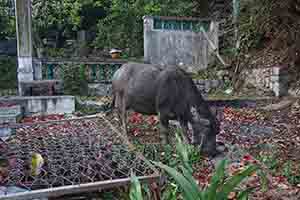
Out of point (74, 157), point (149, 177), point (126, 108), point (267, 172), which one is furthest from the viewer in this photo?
point (126, 108)

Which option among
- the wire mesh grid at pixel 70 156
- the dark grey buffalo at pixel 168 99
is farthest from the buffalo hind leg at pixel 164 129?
the wire mesh grid at pixel 70 156

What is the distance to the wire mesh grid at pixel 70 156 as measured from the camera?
9.23 ft

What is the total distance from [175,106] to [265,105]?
4456 millimetres

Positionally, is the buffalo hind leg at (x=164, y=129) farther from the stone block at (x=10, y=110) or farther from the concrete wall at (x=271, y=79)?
the concrete wall at (x=271, y=79)

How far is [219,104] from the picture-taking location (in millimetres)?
8484

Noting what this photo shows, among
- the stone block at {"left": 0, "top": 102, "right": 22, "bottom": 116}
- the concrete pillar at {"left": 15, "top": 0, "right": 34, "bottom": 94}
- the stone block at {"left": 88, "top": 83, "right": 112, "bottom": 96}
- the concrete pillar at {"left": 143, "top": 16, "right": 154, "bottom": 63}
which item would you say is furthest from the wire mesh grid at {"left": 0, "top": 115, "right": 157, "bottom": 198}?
the concrete pillar at {"left": 143, "top": 16, "right": 154, "bottom": 63}

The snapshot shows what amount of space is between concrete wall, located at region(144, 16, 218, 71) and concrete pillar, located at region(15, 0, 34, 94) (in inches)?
140

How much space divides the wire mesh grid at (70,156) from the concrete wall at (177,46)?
6468mm

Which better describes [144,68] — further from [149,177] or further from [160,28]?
[160,28]

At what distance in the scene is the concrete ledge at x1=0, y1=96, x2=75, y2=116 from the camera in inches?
286

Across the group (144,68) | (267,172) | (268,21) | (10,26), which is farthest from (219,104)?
(10,26)

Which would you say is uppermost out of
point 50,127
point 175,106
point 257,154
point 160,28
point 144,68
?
point 160,28

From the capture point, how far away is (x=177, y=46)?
11.0 meters

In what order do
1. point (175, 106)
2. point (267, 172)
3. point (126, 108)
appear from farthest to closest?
point (126, 108)
point (175, 106)
point (267, 172)
